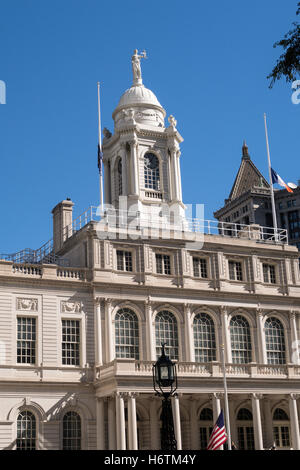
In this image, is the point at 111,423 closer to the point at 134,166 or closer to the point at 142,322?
the point at 142,322

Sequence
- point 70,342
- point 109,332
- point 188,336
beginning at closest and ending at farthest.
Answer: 1. point 70,342
2. point 109,332
3. point 188,336

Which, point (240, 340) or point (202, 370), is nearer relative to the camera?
point (202, 370)

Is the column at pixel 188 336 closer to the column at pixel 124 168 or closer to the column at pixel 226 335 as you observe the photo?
the column at pixel 226 335

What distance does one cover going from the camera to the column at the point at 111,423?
43.0 meters

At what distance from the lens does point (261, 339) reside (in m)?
50.9

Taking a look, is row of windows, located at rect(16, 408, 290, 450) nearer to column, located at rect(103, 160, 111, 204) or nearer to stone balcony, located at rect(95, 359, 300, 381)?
stone balcony, located at rect(95, 359, 300, 381)

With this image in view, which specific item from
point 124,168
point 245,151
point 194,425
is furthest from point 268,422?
point 245,151

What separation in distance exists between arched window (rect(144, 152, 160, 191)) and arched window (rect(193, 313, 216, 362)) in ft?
36.7

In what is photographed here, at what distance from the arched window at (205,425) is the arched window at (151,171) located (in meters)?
16.8

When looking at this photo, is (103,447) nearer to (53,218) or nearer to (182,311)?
(182,311)

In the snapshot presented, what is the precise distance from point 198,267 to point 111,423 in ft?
42.3

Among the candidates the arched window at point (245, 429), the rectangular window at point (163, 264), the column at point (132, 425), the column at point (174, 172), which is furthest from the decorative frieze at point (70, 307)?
the column at point (174, 172)

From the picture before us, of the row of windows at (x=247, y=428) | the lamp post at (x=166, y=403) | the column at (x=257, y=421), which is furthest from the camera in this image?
the row of windows at (x=247, y=428)

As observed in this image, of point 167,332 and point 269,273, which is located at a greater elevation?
point 269,273
